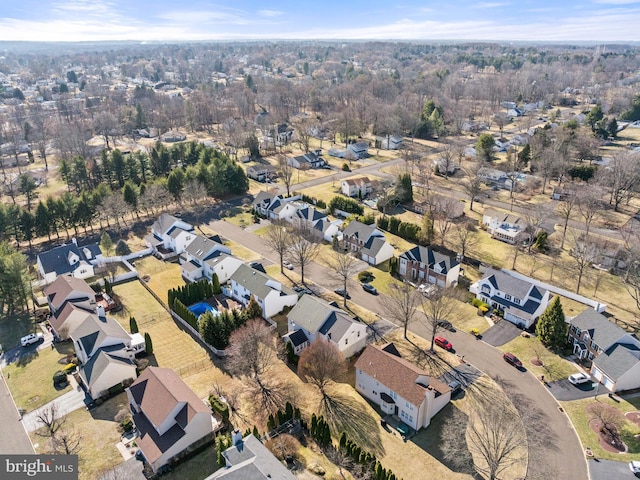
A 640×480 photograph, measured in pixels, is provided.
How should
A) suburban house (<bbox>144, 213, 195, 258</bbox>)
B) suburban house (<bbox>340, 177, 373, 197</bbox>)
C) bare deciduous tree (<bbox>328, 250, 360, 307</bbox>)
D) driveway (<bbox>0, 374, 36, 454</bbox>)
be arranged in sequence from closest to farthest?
1. driveway (<bbox>0, 374, 36, 454</bbox>)
2. bare deciduous tree (<bbox>328, 250, 360, 307</bbox>)
3. suburban house (<bbox>144, 213, 195, 258</bbox>)
4. suburban house (<bbox>340, 177, 373, 197</bbox>)

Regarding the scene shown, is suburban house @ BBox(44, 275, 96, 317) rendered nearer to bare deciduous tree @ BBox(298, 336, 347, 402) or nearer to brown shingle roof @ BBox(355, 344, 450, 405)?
bare deciduous tree @ BBox(298, 336, 347, 402)

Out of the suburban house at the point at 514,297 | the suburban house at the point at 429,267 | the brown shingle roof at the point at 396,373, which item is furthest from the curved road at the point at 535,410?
the suburban house at the point at 429,267

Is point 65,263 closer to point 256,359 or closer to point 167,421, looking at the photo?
point 256,359

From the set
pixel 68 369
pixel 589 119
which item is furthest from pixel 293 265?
pixel 589 119

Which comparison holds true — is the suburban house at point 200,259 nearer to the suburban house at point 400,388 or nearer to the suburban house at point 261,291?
the suburban house at point 261,291

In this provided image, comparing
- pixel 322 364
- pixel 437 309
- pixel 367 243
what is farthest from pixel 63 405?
pixel 367 243

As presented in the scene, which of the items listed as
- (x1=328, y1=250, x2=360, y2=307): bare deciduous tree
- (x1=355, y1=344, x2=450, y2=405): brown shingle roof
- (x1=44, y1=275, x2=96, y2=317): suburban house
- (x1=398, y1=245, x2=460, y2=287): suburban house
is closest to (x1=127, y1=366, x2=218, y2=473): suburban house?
(x1=355, y1=344, x2=450, y2=405): brown shingle roof
